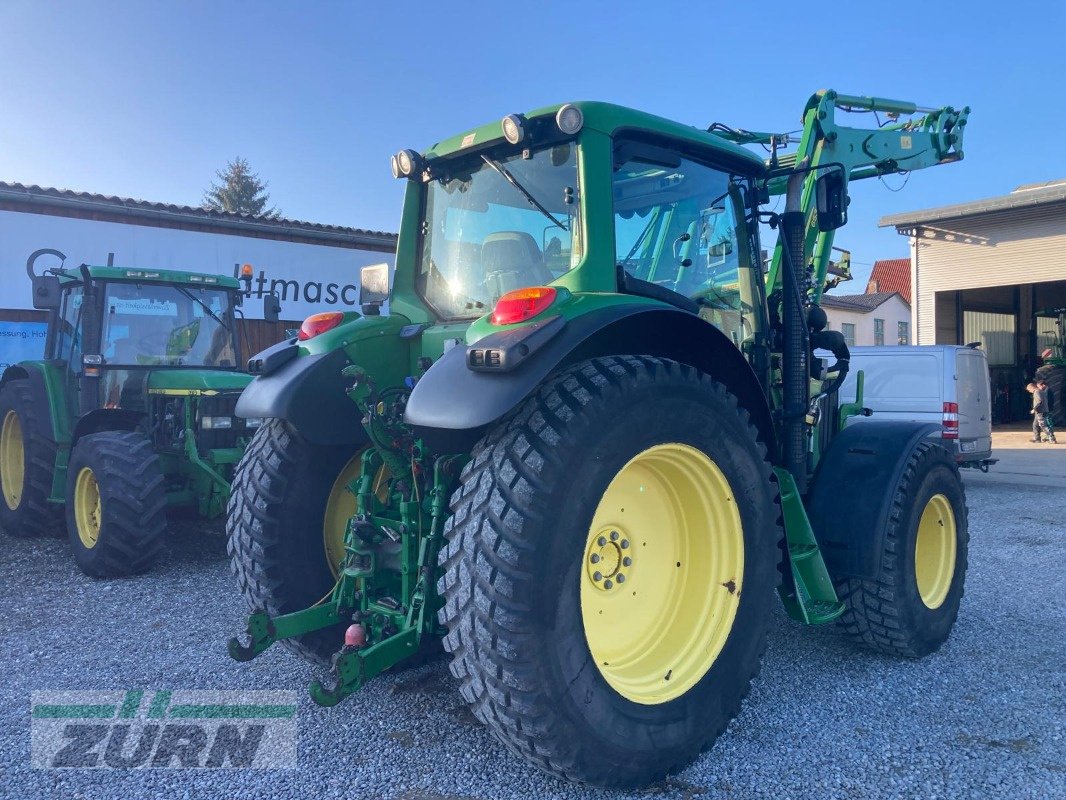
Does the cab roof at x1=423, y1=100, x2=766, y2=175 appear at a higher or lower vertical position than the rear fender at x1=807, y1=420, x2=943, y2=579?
higher

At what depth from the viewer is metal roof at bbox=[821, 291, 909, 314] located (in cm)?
3155

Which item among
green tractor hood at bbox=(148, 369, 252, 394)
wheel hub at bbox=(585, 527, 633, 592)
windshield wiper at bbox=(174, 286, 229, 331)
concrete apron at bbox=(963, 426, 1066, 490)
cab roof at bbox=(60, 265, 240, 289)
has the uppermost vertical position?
cab roof at bbox=(60, 265, 240, 289)

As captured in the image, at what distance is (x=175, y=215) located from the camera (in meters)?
12.5

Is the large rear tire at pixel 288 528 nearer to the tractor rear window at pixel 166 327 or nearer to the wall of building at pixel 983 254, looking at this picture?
the tractor rear window at pixel 166 327

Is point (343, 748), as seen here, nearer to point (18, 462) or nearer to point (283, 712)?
point (283, 712)

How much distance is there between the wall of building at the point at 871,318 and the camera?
3217cm

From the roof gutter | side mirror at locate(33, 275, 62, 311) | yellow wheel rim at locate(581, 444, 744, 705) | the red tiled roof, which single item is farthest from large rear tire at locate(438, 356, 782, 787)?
the red tiled roof

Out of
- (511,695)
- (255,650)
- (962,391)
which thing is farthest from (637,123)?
(962,391)

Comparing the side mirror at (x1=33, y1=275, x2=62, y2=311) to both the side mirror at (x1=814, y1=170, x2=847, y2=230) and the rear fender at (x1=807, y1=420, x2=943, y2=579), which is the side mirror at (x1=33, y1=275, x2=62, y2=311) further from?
the rear fender at (x1=807, y1=420, x2=943, y2=579)

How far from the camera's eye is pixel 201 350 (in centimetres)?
749

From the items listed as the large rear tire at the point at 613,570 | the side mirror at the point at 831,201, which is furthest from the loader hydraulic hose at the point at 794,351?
the large rear tire at the point at 613,570

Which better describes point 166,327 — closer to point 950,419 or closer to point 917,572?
point 917,572

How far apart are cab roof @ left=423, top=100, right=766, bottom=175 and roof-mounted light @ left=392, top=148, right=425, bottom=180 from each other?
0.17 feet

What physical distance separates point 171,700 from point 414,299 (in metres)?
2.11
